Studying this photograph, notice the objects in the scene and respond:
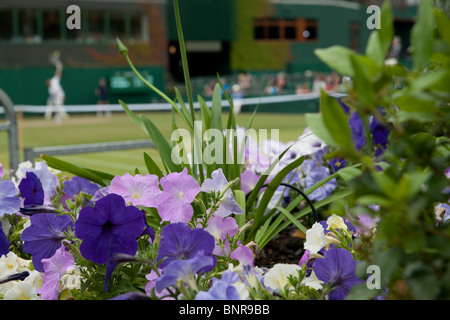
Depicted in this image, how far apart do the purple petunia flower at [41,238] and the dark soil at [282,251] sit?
0.66 m

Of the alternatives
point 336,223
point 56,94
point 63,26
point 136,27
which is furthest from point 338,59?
point 136,27

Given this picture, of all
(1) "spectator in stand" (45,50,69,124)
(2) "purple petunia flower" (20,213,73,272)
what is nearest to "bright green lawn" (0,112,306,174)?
(1) "spectator in stand" (45,50,69,124)

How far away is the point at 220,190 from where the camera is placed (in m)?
1.29

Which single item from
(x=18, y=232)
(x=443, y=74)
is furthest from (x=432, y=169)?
(x=18, y=232)

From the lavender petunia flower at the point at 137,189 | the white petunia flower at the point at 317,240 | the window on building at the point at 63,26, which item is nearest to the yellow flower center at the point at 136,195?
the lavender petunia flower at the point at 137,189

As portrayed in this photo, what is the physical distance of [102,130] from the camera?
20.4 metres

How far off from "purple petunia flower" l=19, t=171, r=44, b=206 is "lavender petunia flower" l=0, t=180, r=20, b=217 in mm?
95

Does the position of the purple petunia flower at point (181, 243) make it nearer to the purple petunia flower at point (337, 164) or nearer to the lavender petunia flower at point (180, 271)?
the lavender petunia flower at point (180, 271)

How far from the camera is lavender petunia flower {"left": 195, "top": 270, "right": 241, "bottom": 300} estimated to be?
0.91m

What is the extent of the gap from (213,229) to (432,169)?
649 millimetres

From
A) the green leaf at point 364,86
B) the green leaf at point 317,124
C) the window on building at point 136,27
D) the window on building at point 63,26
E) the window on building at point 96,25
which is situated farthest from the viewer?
the window on building at point 136,27

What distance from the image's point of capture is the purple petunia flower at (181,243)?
3.48 feet

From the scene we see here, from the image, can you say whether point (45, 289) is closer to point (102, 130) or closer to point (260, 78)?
point (102, 130)

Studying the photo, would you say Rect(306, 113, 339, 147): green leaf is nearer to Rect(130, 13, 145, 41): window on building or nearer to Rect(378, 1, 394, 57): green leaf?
Rect(378, 1, 394, 57): green leaf
